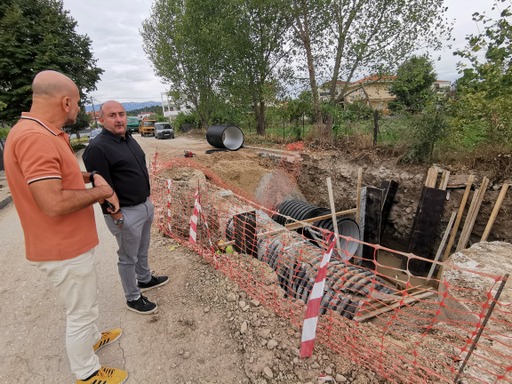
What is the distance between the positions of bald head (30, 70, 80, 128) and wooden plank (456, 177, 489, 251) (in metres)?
7.10

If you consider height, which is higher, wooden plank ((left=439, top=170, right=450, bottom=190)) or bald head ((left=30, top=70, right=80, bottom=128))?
bald head ((left=30, top=70, right=80, bottom=128))

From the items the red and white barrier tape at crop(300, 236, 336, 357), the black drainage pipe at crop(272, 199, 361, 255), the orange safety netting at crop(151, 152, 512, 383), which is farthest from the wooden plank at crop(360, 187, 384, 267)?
the red and white barrier tape at crop(300, 236, 336, 357)

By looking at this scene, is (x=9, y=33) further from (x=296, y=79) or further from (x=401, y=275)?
(x=401, y=275)

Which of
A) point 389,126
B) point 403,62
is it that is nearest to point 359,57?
point 403,62

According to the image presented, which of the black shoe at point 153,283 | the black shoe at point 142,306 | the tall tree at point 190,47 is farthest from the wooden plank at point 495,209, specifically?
the tall tree at point 190,47

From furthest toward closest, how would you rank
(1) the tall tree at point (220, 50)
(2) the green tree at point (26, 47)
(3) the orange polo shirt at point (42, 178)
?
(1) the tall tree at point (220, 50) → (2) the green tree at point (26, 47) → (3) the orange polo shirt at point (42, 178)

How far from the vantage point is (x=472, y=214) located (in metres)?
5.73

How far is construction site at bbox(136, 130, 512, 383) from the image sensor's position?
85.6 inches

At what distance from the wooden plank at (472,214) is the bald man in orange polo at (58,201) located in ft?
22.5

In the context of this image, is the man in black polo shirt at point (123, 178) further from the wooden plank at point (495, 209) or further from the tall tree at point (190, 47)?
the tall tree at point (190, 47)

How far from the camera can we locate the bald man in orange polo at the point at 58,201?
A: 5.06 feet

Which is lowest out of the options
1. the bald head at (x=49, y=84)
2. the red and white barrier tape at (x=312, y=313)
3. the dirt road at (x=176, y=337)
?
the dirt road at (x=176, y=337)

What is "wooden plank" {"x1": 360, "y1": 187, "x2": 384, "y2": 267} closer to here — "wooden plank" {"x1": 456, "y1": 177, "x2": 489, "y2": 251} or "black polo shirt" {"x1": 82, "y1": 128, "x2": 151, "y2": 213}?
"wooden plank" {"x1": 456, "y1": 177, "x2": 489, "y2": 251}

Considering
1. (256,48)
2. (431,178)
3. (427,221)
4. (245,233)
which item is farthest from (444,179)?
(256,48)
